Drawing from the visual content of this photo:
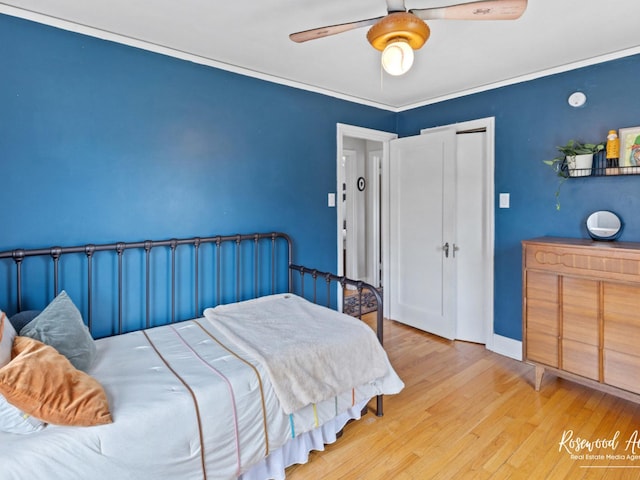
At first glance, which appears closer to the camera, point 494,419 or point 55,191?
point 55,191

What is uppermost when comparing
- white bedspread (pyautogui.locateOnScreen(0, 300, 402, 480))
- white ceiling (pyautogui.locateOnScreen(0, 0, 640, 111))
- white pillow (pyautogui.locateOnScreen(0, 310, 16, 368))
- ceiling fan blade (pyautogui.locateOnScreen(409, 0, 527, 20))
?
white ceiling (pyautogui.locateOnScreen(0, 0, 640, 111))

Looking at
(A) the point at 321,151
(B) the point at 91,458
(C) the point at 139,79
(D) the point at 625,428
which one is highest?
(C) the point at 139,79

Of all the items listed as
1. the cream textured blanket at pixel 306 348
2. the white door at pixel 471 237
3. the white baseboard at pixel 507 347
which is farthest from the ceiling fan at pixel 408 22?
the white baseboard at pixel 507 347

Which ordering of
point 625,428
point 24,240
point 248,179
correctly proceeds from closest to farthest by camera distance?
point 24,240 < point 625,428 < point 248,179

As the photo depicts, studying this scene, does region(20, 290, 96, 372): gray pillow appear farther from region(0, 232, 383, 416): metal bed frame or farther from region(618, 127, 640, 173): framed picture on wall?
region(618, 127, 640, 173): framed picture on wall

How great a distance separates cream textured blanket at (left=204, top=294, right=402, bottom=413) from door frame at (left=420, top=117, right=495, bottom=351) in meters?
1.59

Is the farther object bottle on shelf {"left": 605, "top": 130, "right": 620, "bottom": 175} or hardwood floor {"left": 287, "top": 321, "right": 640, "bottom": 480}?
bottle on shelf {"left": 605, "top": 130, "right": 620, "bottom": 175}

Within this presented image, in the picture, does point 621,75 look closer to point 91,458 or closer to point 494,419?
point 494,419

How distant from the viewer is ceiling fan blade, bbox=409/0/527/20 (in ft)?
4.40

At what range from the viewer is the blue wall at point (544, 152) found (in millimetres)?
2527

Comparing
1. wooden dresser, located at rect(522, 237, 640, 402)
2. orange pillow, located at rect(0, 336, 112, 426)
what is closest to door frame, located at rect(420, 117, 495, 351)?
wooden dresser, located at rect(522, 237, 640, 402)

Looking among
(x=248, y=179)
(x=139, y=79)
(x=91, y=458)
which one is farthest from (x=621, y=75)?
(x=91, y=458)

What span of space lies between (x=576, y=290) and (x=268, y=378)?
2.04m

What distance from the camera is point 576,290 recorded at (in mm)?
2377
